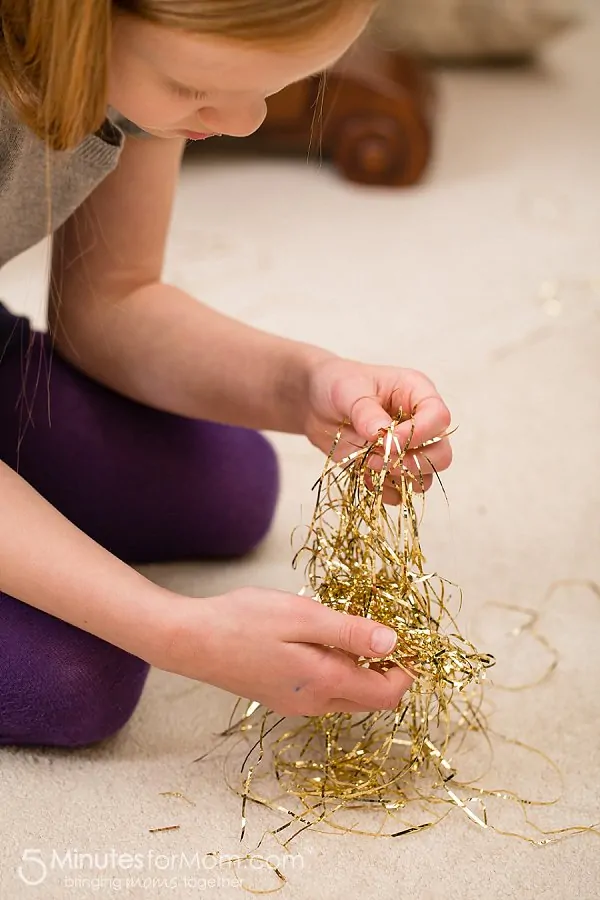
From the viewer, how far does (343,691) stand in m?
0.71

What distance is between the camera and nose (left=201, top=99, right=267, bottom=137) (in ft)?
2.11

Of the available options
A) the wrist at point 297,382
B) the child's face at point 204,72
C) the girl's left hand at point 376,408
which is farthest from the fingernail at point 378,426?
the child's face at point 204,72

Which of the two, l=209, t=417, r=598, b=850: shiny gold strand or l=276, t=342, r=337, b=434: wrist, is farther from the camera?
l=276, t=342, r=337, b=434: wrist

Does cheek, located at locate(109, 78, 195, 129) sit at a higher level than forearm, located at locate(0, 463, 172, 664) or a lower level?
higher

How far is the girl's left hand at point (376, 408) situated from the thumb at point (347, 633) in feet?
0.38

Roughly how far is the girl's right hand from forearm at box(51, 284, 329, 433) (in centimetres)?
21

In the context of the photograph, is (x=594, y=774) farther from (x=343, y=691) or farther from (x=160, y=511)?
(x=160, y=511)

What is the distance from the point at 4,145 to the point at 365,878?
0.53 metres

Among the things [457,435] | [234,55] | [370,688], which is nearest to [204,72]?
[234,55]

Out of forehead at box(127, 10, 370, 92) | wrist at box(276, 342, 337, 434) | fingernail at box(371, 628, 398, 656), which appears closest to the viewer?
forehead at box(127, 10, 370, 92)

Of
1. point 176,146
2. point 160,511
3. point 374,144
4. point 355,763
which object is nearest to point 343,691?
point 355,763

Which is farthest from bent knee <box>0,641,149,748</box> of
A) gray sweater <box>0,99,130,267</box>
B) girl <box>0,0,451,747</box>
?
gray sweater <box>0,99,130,267</box>

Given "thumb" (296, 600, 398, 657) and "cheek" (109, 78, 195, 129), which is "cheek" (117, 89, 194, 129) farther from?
"thumb" (296, 600, 398, 657)

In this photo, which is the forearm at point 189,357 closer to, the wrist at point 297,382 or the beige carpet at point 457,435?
the wrist at point 297,382
